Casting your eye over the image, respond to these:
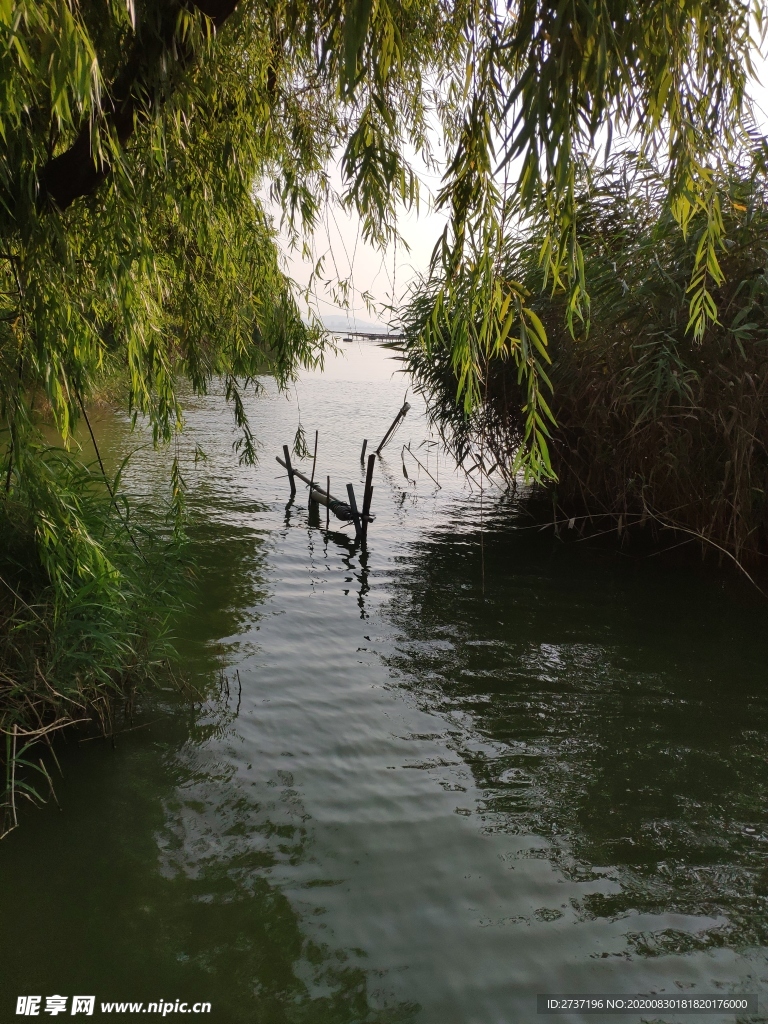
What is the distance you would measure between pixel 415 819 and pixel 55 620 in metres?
2.15

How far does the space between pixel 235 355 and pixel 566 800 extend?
13.0 feet

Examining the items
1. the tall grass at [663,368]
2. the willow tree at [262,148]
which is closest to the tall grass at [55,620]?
the willow tree at [262,148]

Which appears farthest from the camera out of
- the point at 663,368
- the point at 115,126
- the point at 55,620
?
the point at 663,368

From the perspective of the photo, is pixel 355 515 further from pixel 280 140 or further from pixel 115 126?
pixel 115 126

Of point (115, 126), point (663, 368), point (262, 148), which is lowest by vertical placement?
point (663, 368)

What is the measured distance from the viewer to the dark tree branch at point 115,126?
3.26m

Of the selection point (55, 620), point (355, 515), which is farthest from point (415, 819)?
point (355, 515)

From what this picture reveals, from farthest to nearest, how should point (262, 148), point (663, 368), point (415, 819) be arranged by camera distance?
1. point (663, 368)
2. point (262, 148)
3. point (415, 819)

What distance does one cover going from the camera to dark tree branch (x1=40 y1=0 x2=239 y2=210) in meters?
3.26

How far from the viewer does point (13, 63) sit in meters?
2.52

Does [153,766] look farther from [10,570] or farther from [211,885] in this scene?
[10,570]

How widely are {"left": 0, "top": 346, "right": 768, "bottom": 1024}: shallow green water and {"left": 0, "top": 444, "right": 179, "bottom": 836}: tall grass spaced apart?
285 millimetres

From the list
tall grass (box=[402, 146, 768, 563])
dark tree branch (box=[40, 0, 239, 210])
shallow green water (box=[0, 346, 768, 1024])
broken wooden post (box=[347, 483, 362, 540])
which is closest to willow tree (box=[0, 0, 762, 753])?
dark tree branch (box=[40, 0, 239, 210])

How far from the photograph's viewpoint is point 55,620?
Result: 3.88m
